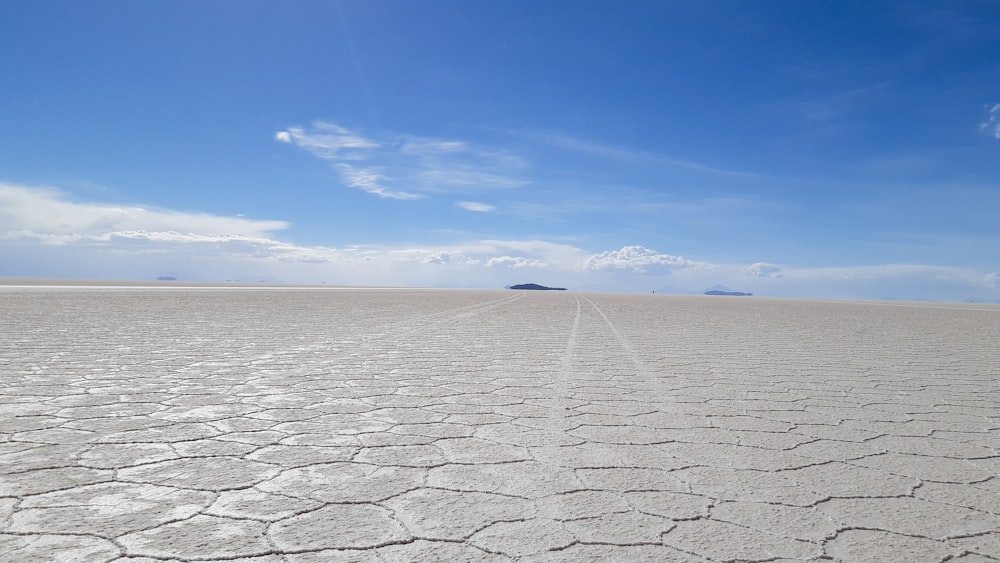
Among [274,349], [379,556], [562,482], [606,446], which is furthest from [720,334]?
[379,556]

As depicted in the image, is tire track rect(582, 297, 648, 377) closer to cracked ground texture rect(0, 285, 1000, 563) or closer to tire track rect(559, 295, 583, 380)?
cracked ground texture rect(0, 285, 1000, 563)

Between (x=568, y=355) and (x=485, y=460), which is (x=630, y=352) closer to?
(x=568, y=355)

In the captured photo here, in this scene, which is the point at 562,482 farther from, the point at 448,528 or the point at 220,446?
the point at 220,446

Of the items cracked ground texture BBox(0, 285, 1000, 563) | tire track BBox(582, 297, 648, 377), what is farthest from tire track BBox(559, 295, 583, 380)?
tire track BBox(582, 297, 648, 377)

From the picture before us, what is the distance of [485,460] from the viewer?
262cm

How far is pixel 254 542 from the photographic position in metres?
1.78

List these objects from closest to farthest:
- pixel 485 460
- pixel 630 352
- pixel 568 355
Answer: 1. pixel 485 460
2. pixel 568 355
3. pixel 630 352

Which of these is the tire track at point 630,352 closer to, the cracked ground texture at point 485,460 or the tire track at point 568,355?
the cracked ground texture at point 485,460

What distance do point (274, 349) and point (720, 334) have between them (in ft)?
20.5

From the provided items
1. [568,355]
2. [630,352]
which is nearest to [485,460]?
[568,355]

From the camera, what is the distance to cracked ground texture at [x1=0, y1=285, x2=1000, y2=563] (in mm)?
1830

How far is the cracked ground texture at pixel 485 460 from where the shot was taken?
1.83 metres

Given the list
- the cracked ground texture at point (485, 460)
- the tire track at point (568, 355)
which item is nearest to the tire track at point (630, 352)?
the cracked ground texture at point (485, 460)

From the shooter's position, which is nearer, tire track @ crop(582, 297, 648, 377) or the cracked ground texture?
the cracked ground texture
